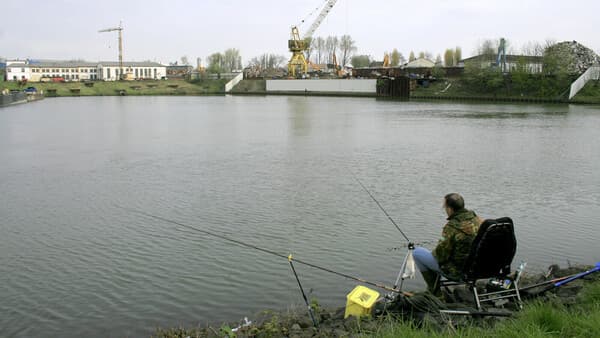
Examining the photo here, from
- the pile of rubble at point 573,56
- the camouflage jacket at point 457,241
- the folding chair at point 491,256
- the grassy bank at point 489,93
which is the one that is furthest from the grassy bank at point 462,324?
the pile of rubble at point 573,56

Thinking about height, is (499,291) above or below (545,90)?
below

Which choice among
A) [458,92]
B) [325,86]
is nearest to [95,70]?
[325,86]

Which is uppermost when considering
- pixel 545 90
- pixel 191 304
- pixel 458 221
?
pixel 545 90

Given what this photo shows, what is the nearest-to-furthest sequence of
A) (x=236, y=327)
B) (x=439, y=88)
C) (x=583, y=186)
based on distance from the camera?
1. (x=236, y=327)
2. (x=583, y=186)
3. (x=439, y=88)

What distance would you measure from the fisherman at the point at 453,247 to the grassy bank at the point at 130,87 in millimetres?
94473

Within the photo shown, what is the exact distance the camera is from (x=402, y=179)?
14906mm

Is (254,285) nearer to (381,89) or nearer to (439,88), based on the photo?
(439,88)

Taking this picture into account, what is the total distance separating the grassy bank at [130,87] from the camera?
9306cm

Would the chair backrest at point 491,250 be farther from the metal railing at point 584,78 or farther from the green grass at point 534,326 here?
the metal railing at point 584,78

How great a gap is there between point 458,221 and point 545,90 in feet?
200

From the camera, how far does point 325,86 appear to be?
8844cm

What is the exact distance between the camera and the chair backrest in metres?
5.04

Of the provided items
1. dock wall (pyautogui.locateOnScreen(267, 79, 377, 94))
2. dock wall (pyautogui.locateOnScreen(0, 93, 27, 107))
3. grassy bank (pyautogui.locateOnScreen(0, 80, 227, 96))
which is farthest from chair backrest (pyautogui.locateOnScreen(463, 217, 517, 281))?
grassy bank (pyautogui.locateOnScreen(0, 80, 227, 96))

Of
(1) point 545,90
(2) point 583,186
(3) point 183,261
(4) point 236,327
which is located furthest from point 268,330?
(1) point 545,90
